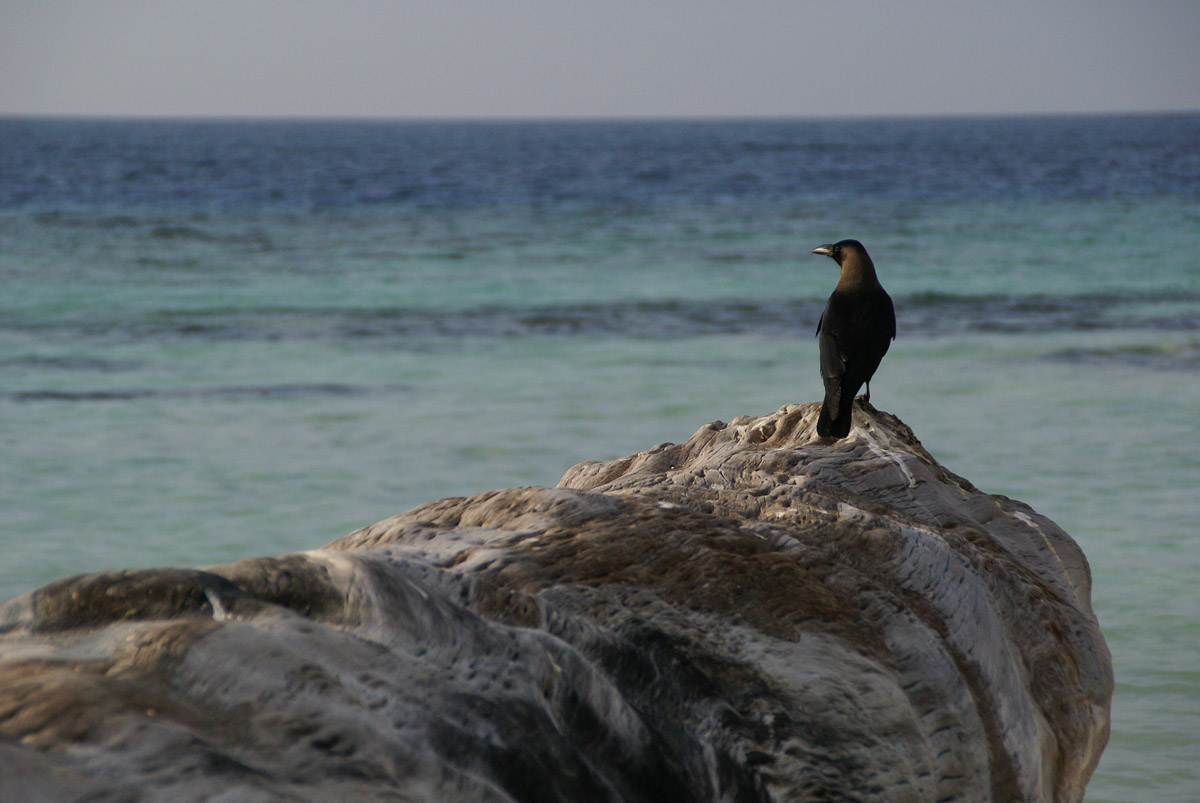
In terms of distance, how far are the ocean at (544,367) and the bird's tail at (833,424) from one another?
4.59ft

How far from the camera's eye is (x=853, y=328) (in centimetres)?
316

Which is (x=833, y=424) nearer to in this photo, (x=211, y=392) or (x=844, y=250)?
(x=844, y=250)

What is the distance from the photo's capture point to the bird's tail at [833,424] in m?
2.54

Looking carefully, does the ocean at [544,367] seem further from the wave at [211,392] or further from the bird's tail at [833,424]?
the bird's tail at [833,424]

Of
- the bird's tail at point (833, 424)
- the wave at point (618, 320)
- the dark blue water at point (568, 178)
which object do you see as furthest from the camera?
the dark blue water at point (568, 178)

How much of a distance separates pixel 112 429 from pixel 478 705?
6.60m

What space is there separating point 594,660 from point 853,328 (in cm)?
191

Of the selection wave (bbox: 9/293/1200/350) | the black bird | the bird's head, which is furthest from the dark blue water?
the black bird

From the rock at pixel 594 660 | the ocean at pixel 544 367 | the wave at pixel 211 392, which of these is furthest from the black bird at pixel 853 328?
the wave at pixel 211 392

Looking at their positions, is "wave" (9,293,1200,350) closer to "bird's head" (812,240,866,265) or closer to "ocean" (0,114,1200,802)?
"ocean" (0,114,1200,802)

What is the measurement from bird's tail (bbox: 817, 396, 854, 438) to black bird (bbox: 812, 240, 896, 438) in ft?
0.27

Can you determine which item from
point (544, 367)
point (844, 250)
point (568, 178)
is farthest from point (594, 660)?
point (568, 178)

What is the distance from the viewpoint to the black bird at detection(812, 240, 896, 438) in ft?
9.36

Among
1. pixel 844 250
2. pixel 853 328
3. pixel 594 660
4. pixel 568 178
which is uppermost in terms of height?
pixel 844 250
